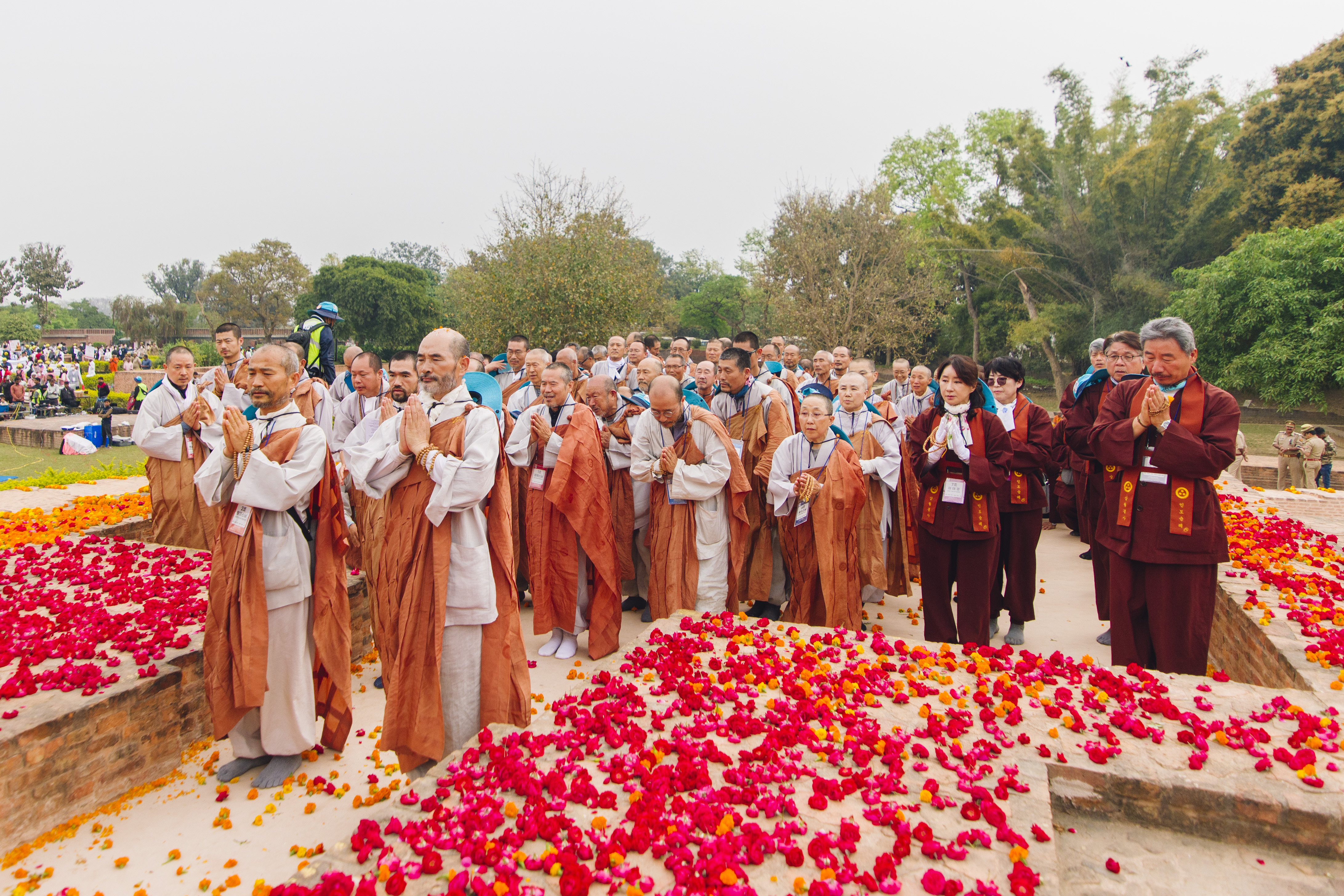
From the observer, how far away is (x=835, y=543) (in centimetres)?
557

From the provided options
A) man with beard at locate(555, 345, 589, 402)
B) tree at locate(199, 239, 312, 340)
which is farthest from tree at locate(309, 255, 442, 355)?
man with beard at locate(555, 345, 589, 402)

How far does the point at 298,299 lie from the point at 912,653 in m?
47.9

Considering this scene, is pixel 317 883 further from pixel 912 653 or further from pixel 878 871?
pixel 912 653

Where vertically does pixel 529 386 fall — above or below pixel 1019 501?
above

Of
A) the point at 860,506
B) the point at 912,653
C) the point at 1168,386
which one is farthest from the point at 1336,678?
the point at 860,506

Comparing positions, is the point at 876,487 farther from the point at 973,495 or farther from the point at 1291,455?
the point at 1291,455

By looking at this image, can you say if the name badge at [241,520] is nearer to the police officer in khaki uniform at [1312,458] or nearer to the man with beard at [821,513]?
the man with beard at [821,513]

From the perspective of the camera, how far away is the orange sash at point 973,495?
5.21 metres

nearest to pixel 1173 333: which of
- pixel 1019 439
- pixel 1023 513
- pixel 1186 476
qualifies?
pixel 1186 476

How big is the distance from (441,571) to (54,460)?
15505 millimetres

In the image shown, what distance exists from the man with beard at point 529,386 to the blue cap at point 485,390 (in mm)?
2492

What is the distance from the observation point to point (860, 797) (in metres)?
2.95

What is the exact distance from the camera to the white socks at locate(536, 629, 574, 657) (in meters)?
5.63

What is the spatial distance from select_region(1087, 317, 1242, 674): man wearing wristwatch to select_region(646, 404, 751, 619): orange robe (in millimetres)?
2364
